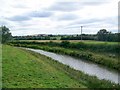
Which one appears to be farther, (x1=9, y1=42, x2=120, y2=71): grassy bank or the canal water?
(x1=9, y1=42, x2=120, y2=71): grassy bank

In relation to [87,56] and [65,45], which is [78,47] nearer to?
[65,45]

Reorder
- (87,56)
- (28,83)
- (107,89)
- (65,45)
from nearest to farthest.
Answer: (28,83), (107,89), (87,56), (65,45)

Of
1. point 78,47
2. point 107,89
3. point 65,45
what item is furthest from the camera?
point 65,45

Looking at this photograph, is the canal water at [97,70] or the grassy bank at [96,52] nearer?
the canal water at [97,70]

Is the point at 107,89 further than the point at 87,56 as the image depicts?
No

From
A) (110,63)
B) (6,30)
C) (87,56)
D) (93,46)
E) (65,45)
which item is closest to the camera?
(110,63)

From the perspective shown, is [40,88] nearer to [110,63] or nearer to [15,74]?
[15,74]

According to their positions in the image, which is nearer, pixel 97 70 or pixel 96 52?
pixel 97 70

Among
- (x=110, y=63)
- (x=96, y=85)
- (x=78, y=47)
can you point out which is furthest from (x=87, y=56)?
(x=96, y=85)

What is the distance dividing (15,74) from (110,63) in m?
16.2

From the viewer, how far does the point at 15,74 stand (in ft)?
45.7

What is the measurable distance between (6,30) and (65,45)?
18.8 meters

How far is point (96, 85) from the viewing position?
43.8ft

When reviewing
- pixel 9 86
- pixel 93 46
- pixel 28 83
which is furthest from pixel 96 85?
pixel 93 46
